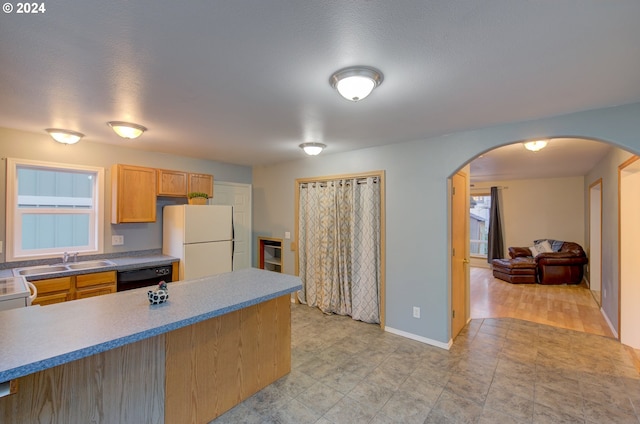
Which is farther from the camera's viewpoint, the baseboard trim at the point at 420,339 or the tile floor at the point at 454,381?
the baseboard trim at the point at 420,339

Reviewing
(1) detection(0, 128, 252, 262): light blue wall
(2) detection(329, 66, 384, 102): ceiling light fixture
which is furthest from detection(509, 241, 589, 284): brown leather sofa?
(1) detection(0, 128, 252, 262): light blue wall

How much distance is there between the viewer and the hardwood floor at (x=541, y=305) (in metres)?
3.96

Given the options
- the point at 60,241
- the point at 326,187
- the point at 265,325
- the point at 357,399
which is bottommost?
the point at 357,399

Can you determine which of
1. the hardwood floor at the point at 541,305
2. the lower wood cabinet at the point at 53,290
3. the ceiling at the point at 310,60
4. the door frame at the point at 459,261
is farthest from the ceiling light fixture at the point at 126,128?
the hardwood floor at the point at 541,305

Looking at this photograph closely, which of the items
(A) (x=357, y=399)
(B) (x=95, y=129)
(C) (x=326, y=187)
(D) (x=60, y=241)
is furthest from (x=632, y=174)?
(D) (x=60, y=241)

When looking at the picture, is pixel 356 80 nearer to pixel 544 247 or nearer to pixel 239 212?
pixel 239 212

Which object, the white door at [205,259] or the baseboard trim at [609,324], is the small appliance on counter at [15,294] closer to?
the white door at [205,259]

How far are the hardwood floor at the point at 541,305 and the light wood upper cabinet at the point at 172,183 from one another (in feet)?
15.6

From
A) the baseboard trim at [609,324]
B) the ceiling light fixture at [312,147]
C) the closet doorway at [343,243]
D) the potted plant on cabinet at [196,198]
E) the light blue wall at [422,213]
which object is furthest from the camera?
the potted plant on cabinet at [196,198]

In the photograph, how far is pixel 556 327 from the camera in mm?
3773

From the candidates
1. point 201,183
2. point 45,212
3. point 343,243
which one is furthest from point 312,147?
point 45,212

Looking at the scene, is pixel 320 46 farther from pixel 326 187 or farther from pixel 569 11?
pixel 326 187

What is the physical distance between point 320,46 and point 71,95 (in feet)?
6.66

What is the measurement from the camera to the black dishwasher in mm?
3336
